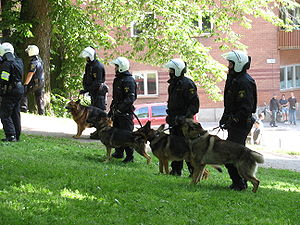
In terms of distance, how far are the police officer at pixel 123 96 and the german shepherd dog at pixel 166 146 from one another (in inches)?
29.8

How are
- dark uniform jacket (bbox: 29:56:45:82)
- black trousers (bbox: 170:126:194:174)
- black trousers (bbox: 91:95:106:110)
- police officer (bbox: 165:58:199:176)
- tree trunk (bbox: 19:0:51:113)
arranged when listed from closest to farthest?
police officer (bbox: 165:58:199:176) → black trousers (bbox: 170:126:194:174) → black trousers (bbox: 91:95:106:110) → dark uniform jacket (bbox: 29:56:45:82) → tree trunk (bbox: 19:0:51:113)

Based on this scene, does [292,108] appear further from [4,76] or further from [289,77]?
Answer: [4,76]

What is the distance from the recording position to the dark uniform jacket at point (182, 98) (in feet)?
29.9

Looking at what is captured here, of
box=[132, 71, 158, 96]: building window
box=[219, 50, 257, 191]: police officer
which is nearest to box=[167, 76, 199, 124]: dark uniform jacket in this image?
box=[219, 50, 257, 191]: police officer

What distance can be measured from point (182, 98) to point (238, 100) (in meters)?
1.35

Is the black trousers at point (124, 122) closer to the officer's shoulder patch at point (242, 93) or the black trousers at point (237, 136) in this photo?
the black trousers at point (237, 136)

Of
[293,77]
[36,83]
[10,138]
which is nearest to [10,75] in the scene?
[10,138]

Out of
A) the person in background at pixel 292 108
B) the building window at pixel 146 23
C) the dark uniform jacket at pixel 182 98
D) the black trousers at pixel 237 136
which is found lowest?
the person in background at pixel 292 108

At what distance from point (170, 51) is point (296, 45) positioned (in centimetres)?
1690

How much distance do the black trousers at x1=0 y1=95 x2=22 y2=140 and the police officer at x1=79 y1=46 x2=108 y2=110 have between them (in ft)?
7.41

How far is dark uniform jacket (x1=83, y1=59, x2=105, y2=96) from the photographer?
13363 mm

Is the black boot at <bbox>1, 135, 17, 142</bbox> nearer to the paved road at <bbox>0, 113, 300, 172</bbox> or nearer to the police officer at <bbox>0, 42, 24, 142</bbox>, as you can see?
the police officer at <bbox>0, 42, 24, 142</bbox>

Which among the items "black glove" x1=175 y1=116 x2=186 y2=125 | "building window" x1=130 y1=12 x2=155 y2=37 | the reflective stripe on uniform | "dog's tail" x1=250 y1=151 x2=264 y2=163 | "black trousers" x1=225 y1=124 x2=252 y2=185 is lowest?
"dog's tail" x1=250 y1=151 x2=264 y2=163

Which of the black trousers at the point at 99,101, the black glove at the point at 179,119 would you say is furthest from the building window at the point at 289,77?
the black glove at the point at 179,119
